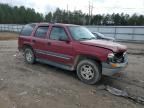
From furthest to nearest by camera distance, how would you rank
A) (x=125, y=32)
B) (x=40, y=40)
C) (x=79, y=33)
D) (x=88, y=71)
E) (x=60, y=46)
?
(x=125, y=32)
(x=40, y=40)
(x=79, y=33)
(x=60, y=46)
(x=88, y=71)

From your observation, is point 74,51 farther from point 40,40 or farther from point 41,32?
point 41,32

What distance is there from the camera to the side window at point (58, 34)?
627cm

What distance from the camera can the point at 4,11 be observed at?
84312 mm

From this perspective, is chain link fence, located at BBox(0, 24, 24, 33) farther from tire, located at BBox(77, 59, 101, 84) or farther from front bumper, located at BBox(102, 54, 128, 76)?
front bumper, located at BBox(102, 54, 128, 76)

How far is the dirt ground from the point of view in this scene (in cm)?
421

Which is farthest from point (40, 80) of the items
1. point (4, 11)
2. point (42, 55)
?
point (4, 11)

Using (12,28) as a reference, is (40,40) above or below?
below

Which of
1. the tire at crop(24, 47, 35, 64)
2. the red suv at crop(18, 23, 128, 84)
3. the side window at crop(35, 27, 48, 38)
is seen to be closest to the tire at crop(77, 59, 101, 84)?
the red suv at crop(18, 23, 128, 84)

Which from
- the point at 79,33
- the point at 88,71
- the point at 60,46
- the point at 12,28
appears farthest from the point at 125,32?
the point at 12,28

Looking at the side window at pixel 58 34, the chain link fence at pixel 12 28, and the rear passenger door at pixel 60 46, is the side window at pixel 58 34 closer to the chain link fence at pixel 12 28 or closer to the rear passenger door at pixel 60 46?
the rear passenger door at pixel 60 46

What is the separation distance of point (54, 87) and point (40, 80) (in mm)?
774

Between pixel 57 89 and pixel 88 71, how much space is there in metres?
1.21

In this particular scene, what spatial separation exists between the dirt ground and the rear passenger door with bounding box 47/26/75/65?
63 cm

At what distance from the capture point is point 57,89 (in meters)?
5.07
